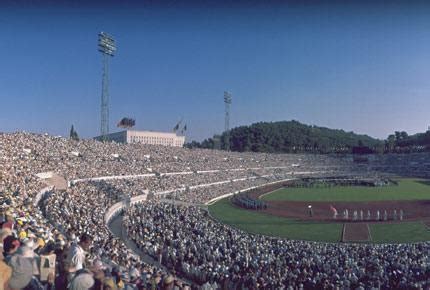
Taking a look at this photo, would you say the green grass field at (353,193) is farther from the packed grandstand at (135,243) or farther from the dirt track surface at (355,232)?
the dirt track surface at (355,232)

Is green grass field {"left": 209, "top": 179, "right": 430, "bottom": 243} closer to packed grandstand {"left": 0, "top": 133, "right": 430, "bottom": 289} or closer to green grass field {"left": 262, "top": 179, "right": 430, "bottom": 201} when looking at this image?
green grass field {"left": 262, "top": 179, "right": 430, "bottom": 201}

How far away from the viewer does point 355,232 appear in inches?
1271

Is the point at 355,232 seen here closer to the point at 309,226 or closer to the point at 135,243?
the point at 309,226

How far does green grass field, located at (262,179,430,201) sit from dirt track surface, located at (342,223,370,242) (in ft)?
61.9

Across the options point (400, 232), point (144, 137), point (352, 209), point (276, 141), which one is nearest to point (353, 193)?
point (352, 209)

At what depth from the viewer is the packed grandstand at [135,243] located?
290 inches

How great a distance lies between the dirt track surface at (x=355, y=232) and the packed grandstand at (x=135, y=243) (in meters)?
4.62

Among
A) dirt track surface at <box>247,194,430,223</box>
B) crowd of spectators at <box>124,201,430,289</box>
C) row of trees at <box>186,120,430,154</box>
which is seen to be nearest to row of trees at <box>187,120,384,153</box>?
row of trees at <box>186,120,430,154</box>

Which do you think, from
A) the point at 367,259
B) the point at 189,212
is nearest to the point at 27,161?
the point at 189,212

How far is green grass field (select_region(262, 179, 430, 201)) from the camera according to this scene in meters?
54.6

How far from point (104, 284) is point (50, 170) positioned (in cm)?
3385

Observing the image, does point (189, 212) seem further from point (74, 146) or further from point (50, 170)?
point (74, 146)

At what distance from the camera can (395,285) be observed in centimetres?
1791

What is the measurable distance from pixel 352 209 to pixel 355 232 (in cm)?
1370
